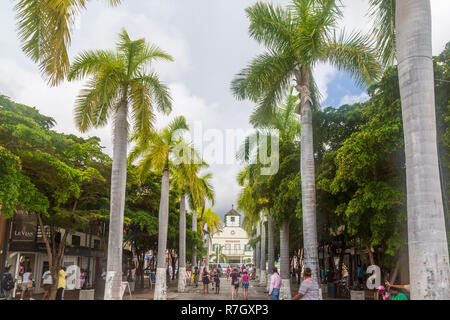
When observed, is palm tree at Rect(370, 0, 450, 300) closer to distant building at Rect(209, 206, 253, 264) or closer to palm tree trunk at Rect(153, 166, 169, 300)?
palm tree trunk at Rect(153, 166, 169, 300)

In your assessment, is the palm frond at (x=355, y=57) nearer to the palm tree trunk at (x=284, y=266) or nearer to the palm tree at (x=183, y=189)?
the palm tree trunk at (x=284, y=266)

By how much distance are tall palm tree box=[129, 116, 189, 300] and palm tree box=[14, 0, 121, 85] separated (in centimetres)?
1214

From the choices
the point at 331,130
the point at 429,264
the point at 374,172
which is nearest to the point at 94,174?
the point at 331,130

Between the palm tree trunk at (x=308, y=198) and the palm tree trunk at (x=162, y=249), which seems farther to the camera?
the palm tree trunk at (x=162, y=249)

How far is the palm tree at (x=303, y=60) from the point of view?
13.7 metres

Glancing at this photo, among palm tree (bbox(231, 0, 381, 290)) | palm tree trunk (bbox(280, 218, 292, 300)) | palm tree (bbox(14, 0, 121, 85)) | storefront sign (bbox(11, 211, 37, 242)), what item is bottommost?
palm tree trunk (bbox(280, 218, 292, 300))

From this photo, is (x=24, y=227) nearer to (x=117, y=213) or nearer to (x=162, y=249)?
(x=162, y=249)

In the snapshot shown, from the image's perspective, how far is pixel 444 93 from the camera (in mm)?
11727

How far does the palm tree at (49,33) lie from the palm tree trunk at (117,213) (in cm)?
620

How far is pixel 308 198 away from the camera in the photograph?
13.8m

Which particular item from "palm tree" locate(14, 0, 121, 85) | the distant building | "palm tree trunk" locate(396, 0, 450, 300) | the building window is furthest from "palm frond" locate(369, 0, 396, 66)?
the distant building

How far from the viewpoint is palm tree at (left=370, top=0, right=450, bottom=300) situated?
6.36 m

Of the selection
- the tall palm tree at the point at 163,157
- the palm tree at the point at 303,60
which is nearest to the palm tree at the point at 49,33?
the palm tree at the point at 303,60
